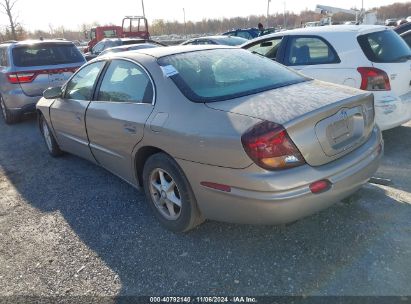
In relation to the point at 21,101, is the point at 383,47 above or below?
above

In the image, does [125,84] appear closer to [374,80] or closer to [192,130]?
[192,130]

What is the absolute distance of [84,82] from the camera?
172 inches

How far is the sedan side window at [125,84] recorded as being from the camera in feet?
11.0

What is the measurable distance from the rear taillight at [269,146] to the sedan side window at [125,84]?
115 centimetres

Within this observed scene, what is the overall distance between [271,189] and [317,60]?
3.42m

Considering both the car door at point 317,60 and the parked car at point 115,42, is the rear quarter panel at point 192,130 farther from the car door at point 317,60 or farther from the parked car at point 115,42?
the parked car at point 115,42

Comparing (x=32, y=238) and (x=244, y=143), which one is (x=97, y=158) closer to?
(x=32, y=238)

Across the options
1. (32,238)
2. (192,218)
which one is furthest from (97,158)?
(192,218)

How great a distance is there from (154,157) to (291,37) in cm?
350

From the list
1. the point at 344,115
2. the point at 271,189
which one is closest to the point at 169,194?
the point at 271,189

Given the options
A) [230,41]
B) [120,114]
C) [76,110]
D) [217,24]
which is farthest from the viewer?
[217,24]

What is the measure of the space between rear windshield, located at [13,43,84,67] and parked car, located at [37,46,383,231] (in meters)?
4.17

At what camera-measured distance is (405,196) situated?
140 inches

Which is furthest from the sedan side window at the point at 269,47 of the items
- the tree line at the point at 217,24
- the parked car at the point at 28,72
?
the tree line at the point at 217,24
